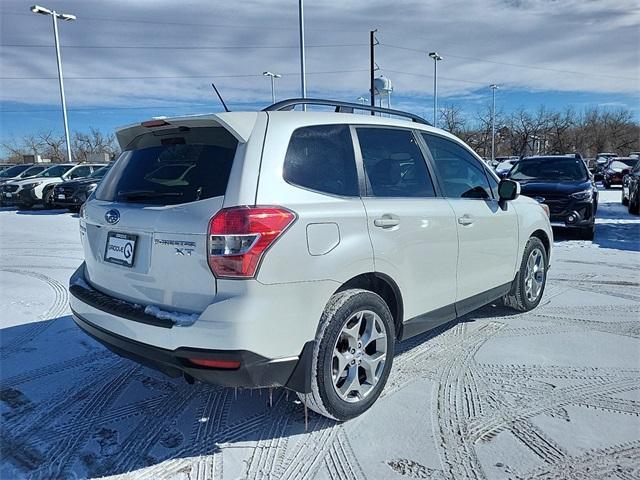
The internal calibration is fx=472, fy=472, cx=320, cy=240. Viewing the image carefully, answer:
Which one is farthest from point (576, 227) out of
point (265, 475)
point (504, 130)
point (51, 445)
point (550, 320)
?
point (504, 130)

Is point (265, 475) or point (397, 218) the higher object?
point (397, 218)

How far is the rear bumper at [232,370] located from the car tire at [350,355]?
0.34ft

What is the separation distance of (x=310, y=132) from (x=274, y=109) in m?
0.26

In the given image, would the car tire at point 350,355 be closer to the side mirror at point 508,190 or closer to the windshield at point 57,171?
the side mirror at point 508,190

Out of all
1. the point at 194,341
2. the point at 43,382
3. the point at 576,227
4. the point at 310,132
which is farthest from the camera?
the point at 576,227

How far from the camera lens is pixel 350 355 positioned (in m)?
2.88

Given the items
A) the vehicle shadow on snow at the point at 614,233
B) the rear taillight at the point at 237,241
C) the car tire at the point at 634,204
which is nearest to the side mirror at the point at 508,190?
the rear taillight at the point at 237,241

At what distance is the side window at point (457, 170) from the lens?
12.2 ft

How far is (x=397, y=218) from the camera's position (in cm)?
305

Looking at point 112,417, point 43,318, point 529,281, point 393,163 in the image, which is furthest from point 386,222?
point 43,318

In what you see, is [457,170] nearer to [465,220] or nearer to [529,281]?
[465,220]

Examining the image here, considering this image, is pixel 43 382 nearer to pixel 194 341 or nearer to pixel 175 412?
pixel 175 412

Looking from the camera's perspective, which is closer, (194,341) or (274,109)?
(194,341)

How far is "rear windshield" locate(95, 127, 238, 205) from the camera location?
8.27 ft
